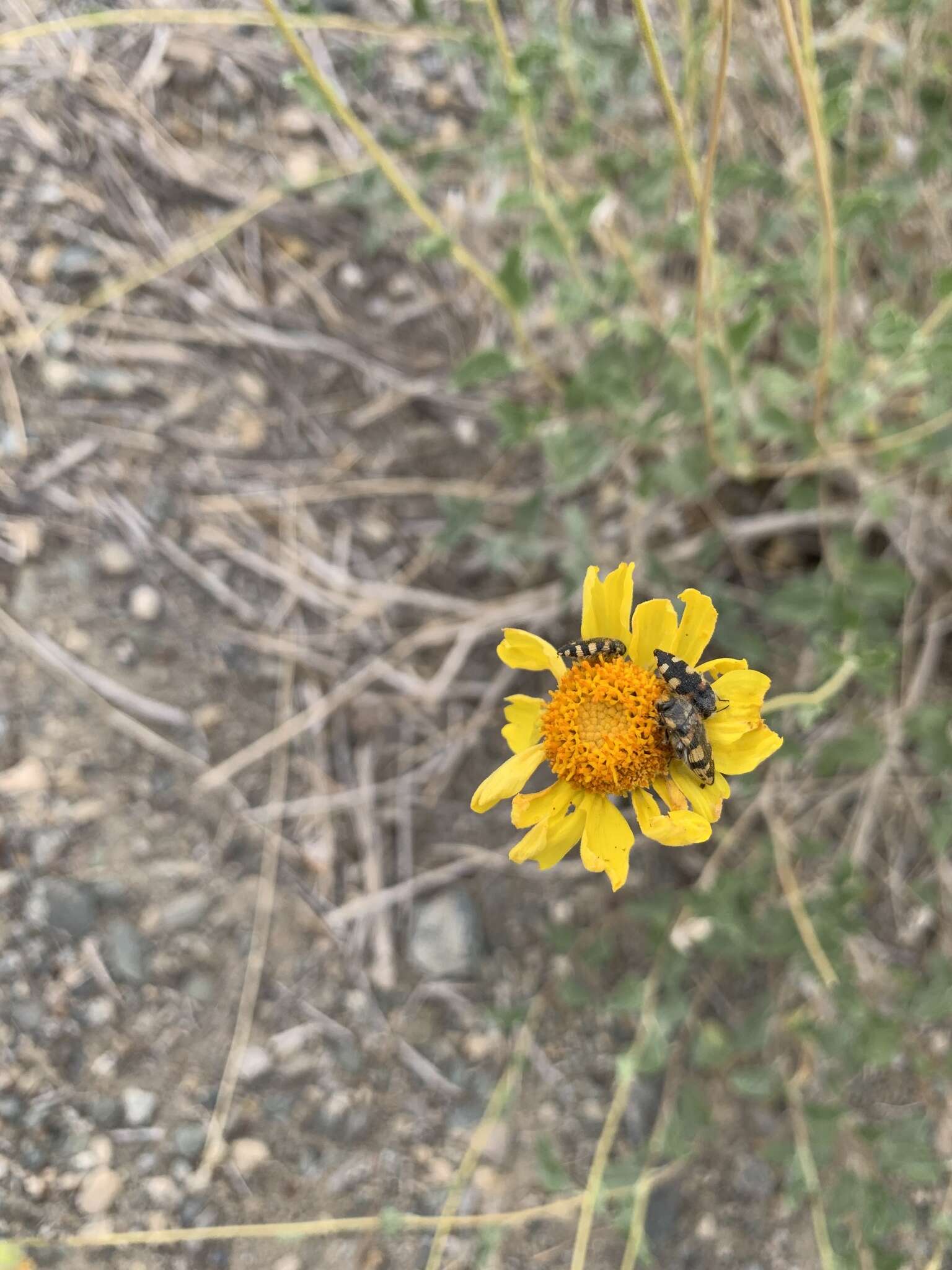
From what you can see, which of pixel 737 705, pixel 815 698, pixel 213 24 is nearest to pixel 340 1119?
pixel 737 705

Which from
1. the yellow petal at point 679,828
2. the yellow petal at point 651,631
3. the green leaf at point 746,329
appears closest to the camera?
the yellow petal at point 679,828

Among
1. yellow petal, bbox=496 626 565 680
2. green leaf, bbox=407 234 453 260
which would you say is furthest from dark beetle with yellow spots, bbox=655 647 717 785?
green leaf, bbox=407 234 453 260

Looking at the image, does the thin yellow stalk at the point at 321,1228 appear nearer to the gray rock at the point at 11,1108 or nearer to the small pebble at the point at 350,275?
the gray rock at the point at 11,1108

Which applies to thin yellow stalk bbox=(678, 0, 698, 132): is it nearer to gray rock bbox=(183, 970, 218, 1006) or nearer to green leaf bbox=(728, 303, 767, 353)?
green leaf bbox=(728, 303, 767, 353)

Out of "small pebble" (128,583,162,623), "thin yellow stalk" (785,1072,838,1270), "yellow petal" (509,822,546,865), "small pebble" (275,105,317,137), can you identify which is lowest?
"thin yellow stalk" (785,1072,838,1270)

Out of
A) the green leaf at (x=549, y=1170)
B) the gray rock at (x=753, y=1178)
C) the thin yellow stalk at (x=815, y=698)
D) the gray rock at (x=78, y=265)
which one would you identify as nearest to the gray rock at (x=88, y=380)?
the gray rock at (x=78, y=265)

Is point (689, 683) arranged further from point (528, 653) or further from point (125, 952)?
point (125, 952)
